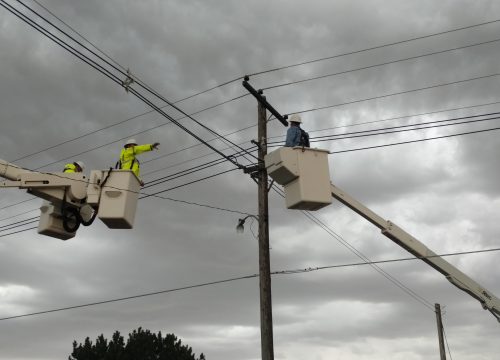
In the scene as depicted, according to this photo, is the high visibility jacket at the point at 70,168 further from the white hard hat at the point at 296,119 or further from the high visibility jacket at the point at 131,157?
the white hard hat at the point at 296,119

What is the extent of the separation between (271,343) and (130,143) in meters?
4.88

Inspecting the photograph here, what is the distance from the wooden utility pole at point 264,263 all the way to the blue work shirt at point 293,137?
53.7 inches

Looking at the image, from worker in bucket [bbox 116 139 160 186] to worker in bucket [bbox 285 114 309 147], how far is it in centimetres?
274

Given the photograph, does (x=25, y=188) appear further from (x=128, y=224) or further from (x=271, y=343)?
(x=271, y=343)

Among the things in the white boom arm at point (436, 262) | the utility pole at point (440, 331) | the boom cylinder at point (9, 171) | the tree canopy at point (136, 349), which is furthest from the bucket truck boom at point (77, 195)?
the tree canopy at point (136, 349)

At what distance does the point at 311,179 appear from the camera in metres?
10.1

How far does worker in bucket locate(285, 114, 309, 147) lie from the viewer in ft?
35.6

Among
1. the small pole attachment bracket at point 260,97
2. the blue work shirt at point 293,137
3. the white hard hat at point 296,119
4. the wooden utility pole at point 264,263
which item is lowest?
the wooden utility pole at point 264,263

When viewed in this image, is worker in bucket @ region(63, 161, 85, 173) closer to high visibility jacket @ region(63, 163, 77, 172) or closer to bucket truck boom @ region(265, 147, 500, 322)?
high visibility jacket @ region(63, 163, 77, 172)

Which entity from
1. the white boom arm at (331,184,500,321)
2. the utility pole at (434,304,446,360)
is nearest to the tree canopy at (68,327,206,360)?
the utility pole at (434,304,446,360)

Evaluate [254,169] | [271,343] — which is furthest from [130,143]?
[271,343]

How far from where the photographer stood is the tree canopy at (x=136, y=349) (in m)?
33.5

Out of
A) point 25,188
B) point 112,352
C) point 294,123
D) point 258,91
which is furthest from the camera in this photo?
point 112,352

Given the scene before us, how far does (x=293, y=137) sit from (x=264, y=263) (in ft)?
8.85
